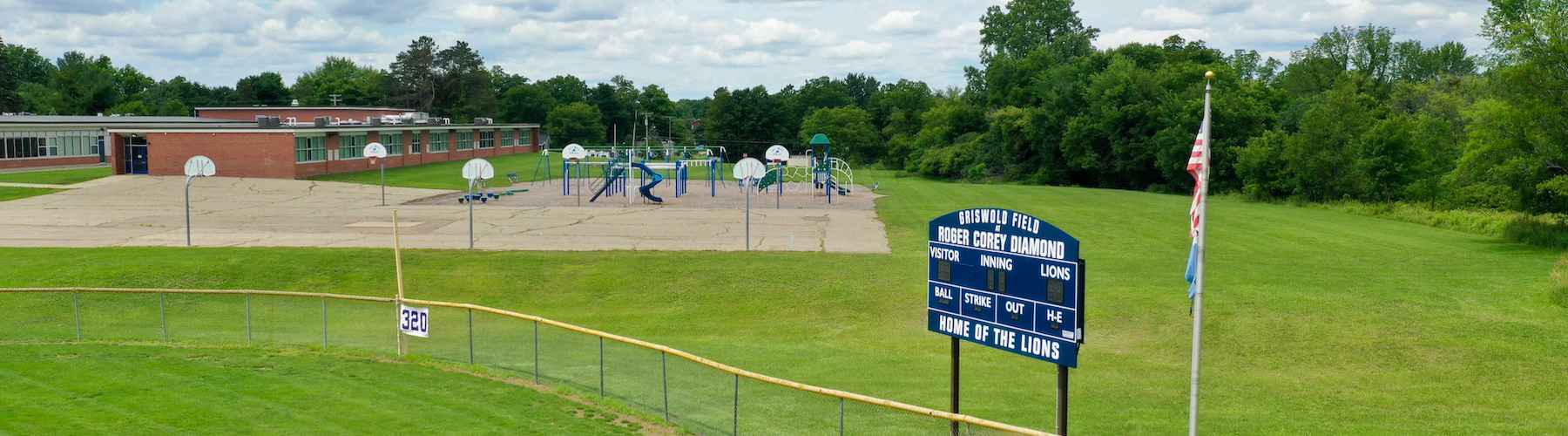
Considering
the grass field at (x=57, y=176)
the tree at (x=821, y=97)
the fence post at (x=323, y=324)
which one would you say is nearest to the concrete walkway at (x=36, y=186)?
the grass field at (x=57, y=176)

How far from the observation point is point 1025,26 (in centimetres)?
10712

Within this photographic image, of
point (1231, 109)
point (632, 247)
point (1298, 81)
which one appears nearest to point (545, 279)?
point (632, 247)

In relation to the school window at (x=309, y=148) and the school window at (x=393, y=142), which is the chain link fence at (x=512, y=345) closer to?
the school window at (x=309, y=148)

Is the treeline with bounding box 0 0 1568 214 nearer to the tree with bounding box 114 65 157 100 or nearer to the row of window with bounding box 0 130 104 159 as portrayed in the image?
the tree with bounding box 114 65 157 100

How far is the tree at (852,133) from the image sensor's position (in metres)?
116

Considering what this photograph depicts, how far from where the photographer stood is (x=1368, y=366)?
712 inches

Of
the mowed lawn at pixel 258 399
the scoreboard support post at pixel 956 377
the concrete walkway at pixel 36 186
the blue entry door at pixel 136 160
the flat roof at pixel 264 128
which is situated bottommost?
the mowed lawn at pixel 258 399

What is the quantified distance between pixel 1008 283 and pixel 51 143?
76964 millimetres

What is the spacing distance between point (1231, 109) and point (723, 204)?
120ft

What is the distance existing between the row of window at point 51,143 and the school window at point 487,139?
29.4 m

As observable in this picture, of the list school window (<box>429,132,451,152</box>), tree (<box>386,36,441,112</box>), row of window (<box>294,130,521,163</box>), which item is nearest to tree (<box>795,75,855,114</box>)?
Result: tree (<box>386,36,441,112</box>)

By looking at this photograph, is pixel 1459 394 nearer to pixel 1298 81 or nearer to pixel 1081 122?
pixel 1081 122

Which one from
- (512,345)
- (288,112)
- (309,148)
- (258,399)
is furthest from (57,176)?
(258,399)

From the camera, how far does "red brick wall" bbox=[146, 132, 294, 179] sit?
61.6m
